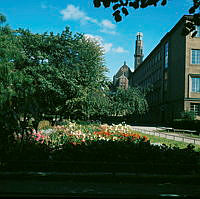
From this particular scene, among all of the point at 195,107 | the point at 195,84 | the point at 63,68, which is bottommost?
the point at 195,107

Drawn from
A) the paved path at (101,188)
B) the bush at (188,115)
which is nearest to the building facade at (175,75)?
the bush at (188,115)

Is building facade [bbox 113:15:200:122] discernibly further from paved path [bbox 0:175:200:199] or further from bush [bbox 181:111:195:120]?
paved path [bbox 0:175:200:199]

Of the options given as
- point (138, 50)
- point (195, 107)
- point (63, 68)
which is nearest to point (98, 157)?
point (63, 68)

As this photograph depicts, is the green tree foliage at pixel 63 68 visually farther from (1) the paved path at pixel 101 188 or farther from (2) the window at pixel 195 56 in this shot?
(2) the window at pixel 195 56

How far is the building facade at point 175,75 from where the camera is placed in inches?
1203

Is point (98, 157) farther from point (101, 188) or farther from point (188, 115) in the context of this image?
point (188, 115)

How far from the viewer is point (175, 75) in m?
34.7

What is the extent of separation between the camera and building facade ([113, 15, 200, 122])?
3055cm

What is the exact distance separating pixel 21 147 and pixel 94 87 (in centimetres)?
1675

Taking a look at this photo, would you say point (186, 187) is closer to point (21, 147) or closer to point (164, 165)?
point (164, 165)

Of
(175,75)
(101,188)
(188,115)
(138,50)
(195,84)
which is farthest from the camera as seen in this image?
(138,50)

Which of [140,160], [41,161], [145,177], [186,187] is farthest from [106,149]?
[186,187]

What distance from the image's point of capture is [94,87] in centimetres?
2225

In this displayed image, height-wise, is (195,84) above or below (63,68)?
above
